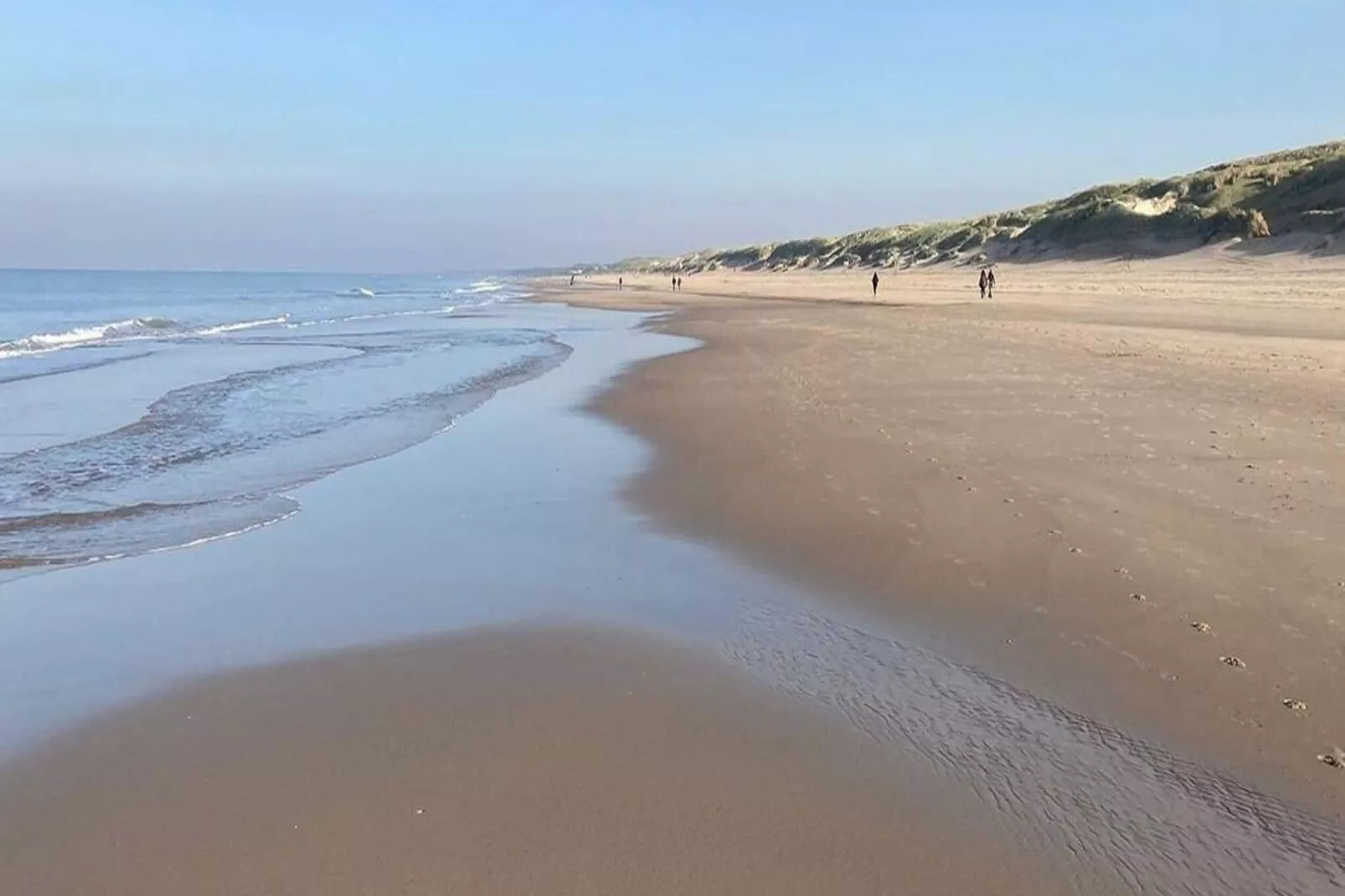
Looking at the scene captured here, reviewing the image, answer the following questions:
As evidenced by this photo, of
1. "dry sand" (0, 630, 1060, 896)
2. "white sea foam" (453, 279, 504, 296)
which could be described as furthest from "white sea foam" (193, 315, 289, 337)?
"white sea foam" (453, 279, 504, 296)

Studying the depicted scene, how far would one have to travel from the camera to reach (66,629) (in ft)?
19.0

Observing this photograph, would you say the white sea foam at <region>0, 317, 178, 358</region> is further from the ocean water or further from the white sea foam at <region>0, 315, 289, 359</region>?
the ocean water

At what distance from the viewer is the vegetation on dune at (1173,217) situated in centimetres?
3703

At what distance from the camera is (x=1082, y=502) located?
7.78 m

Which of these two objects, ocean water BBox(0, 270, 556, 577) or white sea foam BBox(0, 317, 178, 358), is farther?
white sea foam BBox(0, 317, 178, 358)

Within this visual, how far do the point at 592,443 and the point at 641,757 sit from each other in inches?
299

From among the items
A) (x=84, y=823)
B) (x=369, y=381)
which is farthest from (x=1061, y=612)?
(x=369, y=381)

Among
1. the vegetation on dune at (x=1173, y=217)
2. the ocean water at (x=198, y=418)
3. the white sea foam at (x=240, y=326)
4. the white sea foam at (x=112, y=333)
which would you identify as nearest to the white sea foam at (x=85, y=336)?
the white sea foam at (x=112, y=333)

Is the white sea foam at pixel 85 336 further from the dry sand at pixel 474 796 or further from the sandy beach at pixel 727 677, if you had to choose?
the dry sand at pixel 474 796

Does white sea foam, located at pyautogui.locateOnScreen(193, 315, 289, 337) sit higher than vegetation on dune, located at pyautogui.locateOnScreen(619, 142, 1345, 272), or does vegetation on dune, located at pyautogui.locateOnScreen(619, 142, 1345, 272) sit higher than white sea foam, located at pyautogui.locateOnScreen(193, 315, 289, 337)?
vegetation on dune, located at pyautogui.locateOnScreen(619, 142, 1345, 272)

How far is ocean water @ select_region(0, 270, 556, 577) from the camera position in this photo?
27.5 ft

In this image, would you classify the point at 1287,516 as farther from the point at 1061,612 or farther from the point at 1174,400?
the point at 1174,400

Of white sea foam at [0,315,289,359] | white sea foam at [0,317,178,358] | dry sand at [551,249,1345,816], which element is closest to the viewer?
dry sand at [551,249,1345,816]

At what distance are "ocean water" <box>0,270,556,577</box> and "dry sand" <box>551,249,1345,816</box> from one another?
12.1 ft
